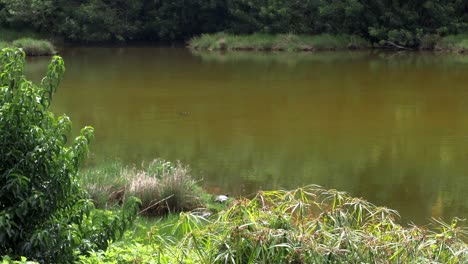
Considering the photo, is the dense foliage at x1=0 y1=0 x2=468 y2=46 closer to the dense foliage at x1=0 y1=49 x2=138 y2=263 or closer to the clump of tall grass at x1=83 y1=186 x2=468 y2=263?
the dense foliage at x1=0 y1=49 x2=138 y2=263

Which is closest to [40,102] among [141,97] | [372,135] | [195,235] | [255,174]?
[195,235]

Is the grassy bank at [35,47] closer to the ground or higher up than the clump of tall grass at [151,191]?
closer to the ground

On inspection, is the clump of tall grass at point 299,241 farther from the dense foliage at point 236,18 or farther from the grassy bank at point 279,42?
the grassy bank at point 279,42

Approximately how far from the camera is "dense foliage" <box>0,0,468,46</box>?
3994cm

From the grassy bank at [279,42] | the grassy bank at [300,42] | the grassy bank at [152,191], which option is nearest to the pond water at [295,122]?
the grassy bank at [152,191]

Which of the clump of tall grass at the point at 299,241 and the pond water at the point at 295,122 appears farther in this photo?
the pond water at the point at 295,122

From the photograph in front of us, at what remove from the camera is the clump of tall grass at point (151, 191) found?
29.7 ft

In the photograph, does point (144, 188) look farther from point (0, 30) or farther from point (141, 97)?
point (0, 30)

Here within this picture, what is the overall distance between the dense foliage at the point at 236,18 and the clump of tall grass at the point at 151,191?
31072mm

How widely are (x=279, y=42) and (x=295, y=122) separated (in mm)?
23900

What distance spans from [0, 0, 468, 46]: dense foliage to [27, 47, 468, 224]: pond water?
7.82 m

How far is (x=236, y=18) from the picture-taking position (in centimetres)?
4525

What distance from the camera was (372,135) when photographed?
1578 centimetres

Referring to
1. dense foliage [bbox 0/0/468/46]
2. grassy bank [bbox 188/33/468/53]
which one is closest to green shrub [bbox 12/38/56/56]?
dense foliage [bbox 0/0/468/46]
